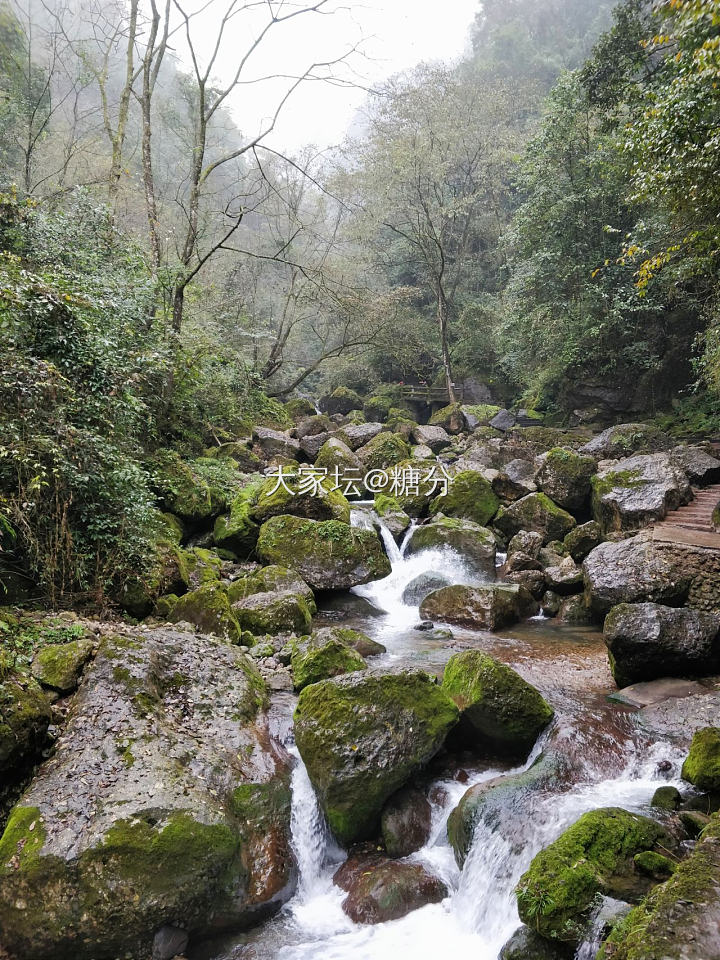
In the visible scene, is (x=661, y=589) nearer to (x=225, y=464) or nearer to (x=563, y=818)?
(x=563, y=818)

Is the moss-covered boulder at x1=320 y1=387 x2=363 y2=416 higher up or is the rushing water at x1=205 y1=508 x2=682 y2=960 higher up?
the moss-covered boulder at x1=320 y1=387 x2=363 y2=416

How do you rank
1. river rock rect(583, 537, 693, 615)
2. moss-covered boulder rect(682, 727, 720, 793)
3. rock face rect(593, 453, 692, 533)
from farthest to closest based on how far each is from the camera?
rock face rect(593, 453, 692, 533)
river rock rect(583, 537, 693, 615)
moss-covered boulder rect(682, 727, 720, 793)

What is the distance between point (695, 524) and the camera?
9.02 m

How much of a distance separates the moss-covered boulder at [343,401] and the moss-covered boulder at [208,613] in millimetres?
19581

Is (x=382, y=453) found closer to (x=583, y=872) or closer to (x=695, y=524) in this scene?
(x=695, y=524)

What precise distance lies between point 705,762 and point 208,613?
16.9ft

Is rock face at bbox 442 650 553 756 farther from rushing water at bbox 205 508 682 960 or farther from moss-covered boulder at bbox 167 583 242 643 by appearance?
moss-covered boulder at bbox 167 583 242 643

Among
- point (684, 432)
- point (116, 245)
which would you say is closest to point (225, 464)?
point (116, 245)

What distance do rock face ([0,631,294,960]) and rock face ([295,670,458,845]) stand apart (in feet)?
1.36

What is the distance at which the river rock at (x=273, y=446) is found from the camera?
15.0 m

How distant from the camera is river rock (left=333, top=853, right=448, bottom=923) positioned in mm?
3875

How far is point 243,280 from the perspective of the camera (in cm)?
2486

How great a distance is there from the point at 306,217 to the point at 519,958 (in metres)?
30.9

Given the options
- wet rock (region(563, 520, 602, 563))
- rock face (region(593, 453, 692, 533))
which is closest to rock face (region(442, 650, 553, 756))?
wet rock (region(563, 520, 602, 563))
